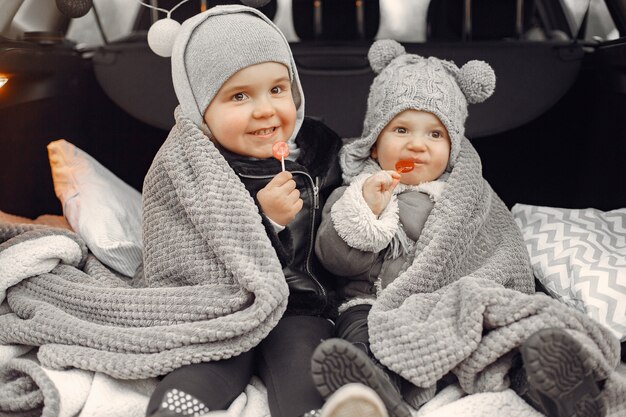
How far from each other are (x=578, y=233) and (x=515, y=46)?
528 mm

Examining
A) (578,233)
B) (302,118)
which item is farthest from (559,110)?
(302,118)

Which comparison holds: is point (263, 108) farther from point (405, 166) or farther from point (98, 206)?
point (98, 206)

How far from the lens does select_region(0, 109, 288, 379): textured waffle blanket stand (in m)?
1.10

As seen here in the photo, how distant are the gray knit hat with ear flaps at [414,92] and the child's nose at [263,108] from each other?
221 millimetres

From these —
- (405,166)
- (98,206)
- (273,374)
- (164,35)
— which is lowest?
(273,374)

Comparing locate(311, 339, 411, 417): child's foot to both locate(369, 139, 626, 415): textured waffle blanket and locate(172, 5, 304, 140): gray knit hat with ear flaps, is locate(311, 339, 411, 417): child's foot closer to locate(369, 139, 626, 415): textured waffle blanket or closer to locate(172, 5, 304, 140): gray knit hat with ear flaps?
locate(369, 139, 626, 415): textured waffle blanket

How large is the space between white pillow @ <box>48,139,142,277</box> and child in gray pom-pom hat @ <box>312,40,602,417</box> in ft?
1.43

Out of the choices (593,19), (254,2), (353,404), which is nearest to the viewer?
(353,404)

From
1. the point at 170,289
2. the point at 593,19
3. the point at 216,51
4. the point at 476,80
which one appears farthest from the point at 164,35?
the point at 593,19

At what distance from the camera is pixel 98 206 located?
1.51 metres

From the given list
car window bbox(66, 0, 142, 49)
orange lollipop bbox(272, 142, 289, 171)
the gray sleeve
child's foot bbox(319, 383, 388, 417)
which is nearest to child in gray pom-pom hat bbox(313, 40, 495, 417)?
the gray sleeve

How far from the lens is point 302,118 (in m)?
1.39

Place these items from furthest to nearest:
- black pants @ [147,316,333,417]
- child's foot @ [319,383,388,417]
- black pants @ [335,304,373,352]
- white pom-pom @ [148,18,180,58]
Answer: white pom-pom @ [148,18,180,58] < black pants @ [335,304,373,352] < black pants @ [147,316,333,417] < child's foot @ [319,383,388,417]

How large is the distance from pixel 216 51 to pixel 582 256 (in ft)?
2.52
